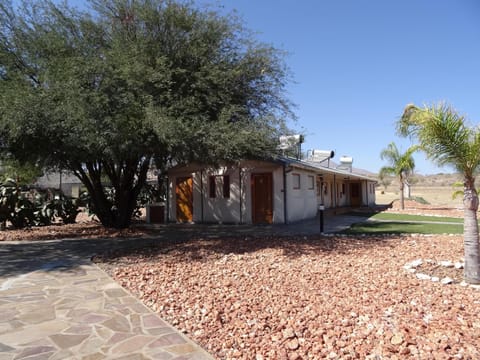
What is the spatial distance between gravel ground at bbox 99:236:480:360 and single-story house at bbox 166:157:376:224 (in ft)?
21.4

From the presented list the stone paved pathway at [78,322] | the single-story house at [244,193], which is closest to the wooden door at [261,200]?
the single-story house at [244,193]

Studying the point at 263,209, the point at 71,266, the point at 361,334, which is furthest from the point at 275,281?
the point at 263,209

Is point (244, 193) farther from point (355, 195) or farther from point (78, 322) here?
point (355, 195)

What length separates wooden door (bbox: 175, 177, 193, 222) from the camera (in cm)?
1695

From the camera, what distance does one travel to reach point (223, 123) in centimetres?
837

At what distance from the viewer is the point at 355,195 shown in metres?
Answer: 31.8

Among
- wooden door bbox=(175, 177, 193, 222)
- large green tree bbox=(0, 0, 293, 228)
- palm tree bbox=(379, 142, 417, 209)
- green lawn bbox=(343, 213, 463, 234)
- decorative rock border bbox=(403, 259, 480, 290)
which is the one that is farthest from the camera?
palm tree bbox=(379, 142, 417, 209)

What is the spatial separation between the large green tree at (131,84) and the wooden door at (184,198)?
7.61 m

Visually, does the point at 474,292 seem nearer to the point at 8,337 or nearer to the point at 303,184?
the point at 8,337

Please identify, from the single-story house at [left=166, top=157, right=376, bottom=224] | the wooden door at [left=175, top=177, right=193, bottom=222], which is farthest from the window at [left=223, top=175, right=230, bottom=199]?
the wooden door at [left=175, top=177, right=193, bottom=222]

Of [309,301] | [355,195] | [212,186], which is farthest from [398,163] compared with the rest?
[309,301]

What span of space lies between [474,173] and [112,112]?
7.80m

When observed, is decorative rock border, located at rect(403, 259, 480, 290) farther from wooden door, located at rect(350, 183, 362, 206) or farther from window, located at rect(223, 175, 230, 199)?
wooden door, located at rect(350, 183, 362, 206)

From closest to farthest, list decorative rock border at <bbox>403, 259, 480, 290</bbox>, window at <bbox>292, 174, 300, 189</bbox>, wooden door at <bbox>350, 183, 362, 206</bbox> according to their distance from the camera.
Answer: decorative rock border at <bbox>403, 259, 480, 290</bbox> → window at <bbox>292, 174, 300, 189</bbox> → wooden door at <bbox>350, 183, 362, 206</bbox>
